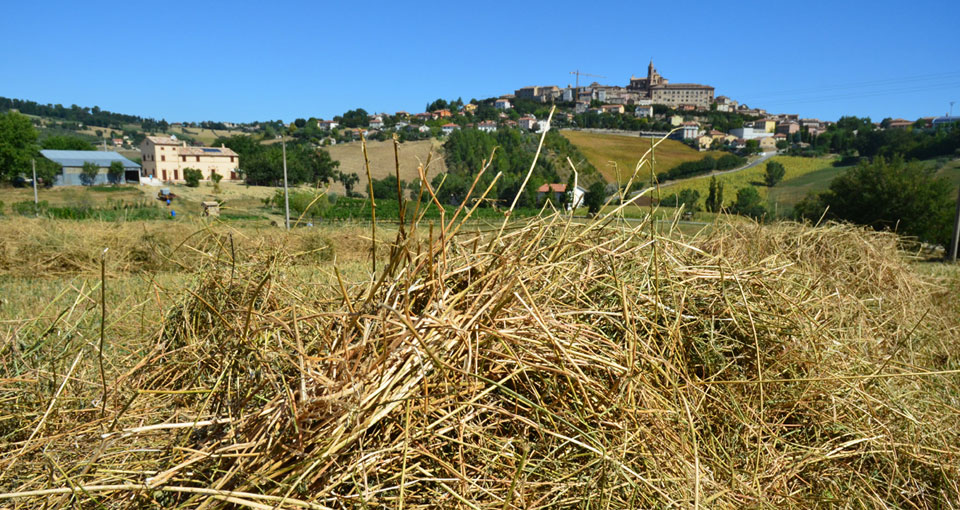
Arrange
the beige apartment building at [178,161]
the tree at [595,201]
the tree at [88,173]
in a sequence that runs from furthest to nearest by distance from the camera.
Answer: the beige apartment building at [178,161]
the tree at [88,173]
the tree at [595,201]

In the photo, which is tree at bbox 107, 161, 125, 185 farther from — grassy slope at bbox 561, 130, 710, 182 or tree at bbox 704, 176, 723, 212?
tree at bbox 704, 176, 723, 212

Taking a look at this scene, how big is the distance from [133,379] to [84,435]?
1.48 feet

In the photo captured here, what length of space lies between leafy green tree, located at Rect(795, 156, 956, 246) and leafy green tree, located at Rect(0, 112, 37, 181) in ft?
234

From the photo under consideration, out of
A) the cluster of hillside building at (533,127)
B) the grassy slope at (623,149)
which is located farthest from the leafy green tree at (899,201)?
the grassy slope at (623,149)

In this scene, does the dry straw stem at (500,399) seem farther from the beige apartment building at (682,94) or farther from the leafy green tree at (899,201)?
the beige apartment building at (682,94)

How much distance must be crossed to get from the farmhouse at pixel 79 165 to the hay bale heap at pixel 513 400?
2888 inches

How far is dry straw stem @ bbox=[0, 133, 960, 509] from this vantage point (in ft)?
4.20

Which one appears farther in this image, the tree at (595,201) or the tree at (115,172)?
the tree at (115,172)

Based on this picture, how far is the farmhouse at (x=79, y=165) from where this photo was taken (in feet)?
197

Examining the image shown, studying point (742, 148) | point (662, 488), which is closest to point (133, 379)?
point (662, 488)

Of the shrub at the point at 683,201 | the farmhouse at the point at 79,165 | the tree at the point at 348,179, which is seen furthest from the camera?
the tree at the point at 348,179

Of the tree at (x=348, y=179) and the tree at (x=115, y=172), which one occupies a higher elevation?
the tree at (x=115, y=172)

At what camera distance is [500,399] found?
1514mm

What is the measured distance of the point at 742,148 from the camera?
Result: 74.6 meters
